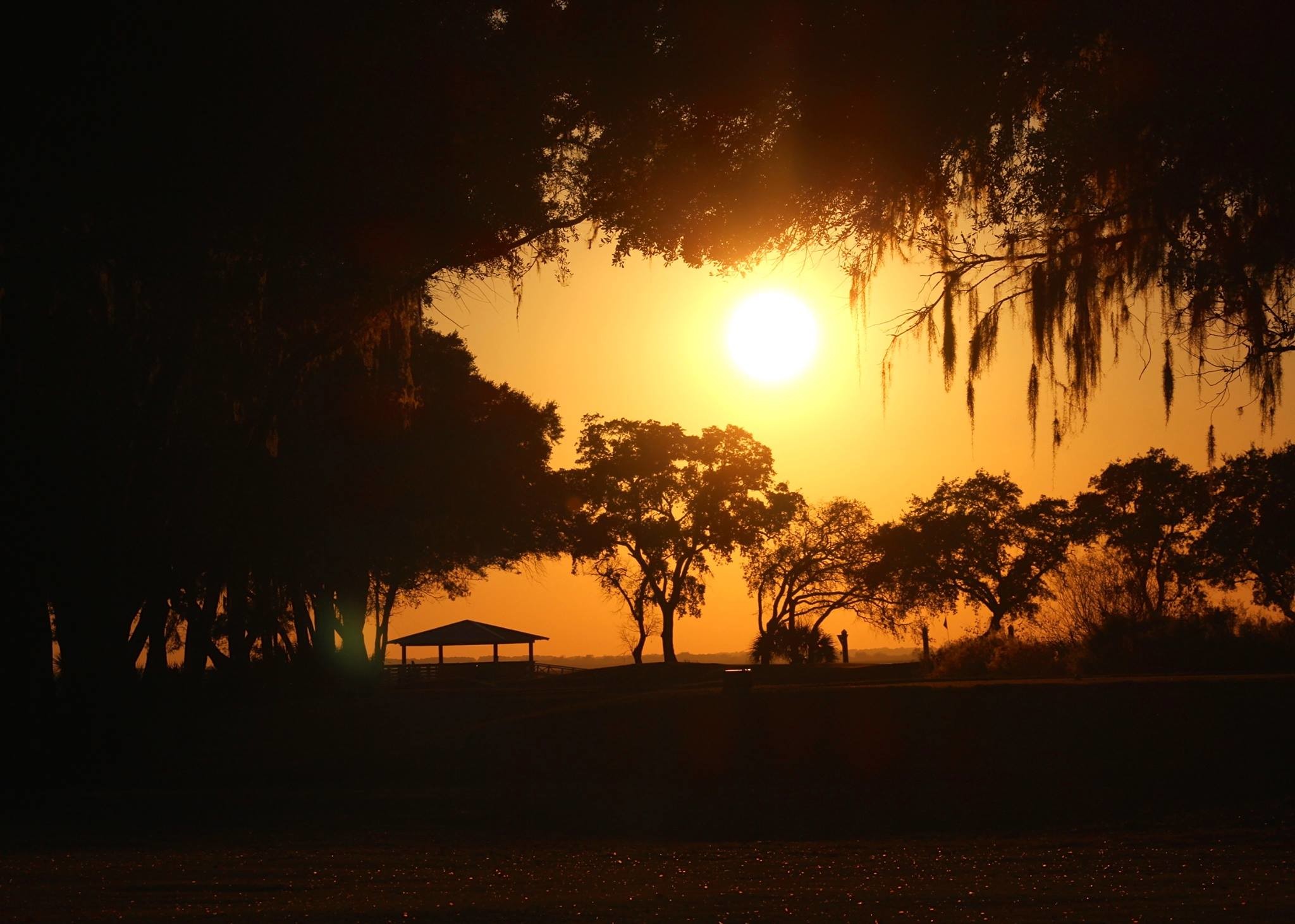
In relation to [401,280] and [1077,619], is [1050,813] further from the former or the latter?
[1077,619]

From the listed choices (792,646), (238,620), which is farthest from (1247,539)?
(238,620)

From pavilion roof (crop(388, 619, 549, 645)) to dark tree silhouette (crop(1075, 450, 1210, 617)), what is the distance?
2393cm

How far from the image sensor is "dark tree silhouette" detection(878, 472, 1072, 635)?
156 ft

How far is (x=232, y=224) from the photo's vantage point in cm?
1173

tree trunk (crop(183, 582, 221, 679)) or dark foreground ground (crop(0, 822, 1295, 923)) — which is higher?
tree trunk (crop(183, 582, 221, 679))

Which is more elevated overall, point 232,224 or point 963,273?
point 232,224

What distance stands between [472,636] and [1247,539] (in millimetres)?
30022

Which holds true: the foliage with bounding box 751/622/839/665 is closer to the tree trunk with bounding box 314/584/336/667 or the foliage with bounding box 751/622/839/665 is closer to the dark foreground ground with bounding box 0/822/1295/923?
the tree trunk with bounding box 314/584/336/667

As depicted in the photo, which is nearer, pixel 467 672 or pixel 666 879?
pixel 666 879

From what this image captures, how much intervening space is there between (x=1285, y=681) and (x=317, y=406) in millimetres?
18095

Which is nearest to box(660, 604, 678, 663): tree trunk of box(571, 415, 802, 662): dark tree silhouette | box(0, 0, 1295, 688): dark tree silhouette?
box(571, 415, 802, 662): dark tree silhouette

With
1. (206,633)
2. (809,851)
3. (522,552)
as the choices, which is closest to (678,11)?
(809,851)

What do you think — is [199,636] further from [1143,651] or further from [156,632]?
[1143,651]

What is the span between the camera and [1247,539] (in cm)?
4034
